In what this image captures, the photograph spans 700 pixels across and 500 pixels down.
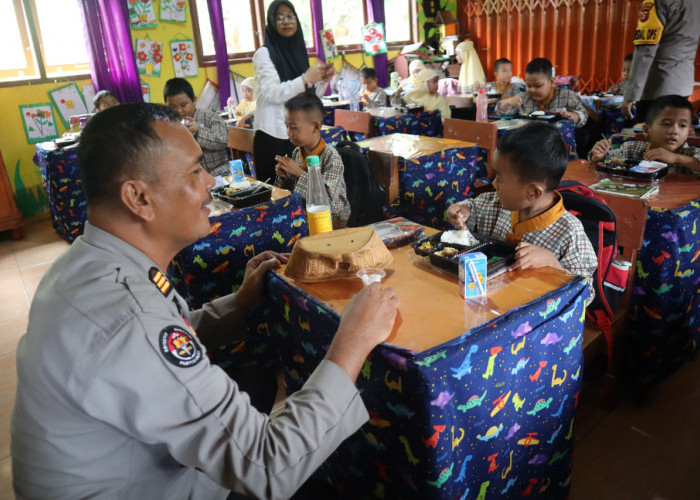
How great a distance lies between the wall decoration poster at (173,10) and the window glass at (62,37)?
2.94 ft

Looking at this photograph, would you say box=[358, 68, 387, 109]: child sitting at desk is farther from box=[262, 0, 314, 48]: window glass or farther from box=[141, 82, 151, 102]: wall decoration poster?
box=[141, 82, 151, 102]: wall decoration poster

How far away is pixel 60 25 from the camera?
515cm

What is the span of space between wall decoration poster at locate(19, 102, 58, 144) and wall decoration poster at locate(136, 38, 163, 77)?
3.75 ft

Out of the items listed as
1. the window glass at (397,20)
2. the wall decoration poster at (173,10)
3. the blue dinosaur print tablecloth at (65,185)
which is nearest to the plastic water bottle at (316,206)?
the blue dinosaur print tablecloth at (65,185)

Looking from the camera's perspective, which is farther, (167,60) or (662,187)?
(167,60)

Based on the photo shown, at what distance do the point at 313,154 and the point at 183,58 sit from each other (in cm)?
430

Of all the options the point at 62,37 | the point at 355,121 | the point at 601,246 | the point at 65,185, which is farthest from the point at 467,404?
the point at 62,37

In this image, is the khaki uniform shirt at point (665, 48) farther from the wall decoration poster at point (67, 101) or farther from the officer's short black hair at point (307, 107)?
the wall decoration poster at point (67, 101)

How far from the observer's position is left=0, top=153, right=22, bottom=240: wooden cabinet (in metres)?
4.41

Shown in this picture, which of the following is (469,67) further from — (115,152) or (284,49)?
(115,152)

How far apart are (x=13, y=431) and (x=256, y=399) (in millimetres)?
575

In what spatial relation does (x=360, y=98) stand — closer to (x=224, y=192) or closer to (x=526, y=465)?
(x=224, y=192)

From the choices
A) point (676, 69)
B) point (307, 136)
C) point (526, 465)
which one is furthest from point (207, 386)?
point (676, 69)

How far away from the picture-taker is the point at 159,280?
98 cm
